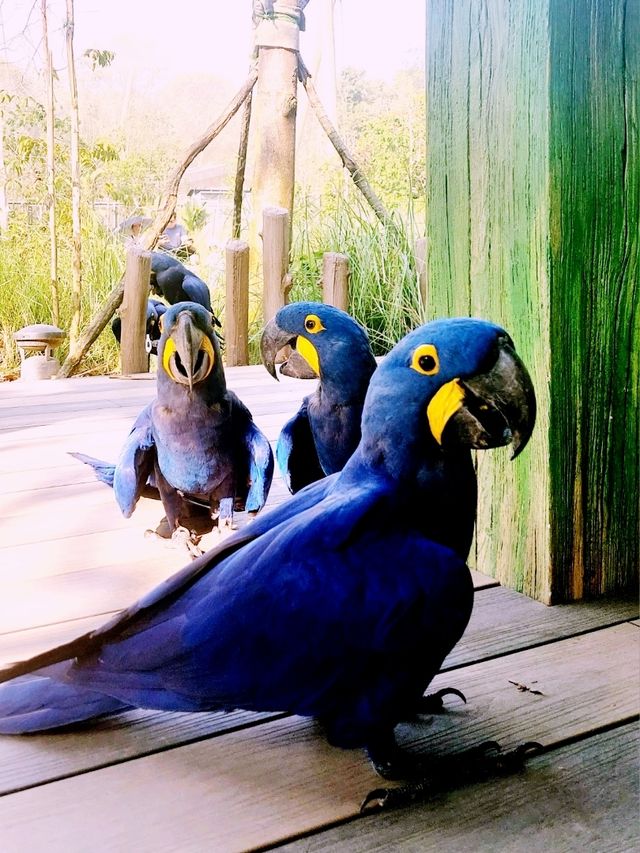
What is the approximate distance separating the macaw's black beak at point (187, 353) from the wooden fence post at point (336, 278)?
2.51 m

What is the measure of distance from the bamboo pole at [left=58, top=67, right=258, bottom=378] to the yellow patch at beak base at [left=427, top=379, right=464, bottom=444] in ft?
11.3

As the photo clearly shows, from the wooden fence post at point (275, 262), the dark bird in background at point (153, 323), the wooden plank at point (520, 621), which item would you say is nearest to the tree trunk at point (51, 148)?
the dark bird in background at point (153, 323)

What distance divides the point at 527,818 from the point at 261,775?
0.25 m

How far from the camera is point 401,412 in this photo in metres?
0.69

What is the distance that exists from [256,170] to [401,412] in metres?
4.01

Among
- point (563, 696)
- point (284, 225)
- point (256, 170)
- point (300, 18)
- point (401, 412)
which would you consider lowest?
point (563, 696)

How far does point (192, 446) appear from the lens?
1.30 meters

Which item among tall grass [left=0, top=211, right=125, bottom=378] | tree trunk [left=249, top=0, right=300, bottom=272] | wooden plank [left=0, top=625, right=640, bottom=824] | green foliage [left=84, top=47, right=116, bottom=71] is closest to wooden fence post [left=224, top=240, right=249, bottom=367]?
tree trunk [left=249, top=0, right=300, bottom=272]

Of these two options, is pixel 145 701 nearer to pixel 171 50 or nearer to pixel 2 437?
pixel 2 437

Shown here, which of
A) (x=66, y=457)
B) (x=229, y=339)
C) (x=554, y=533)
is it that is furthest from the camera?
(x=229, y=339)

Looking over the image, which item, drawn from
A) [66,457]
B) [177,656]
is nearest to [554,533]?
[177,656]

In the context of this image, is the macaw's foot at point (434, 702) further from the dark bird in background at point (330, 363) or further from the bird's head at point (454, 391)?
the dark bird in background at point (330, 363)

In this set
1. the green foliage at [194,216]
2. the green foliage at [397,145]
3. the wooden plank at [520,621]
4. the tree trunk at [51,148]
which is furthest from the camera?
the green foliage at [194,216]

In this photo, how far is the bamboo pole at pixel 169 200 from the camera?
3.85 meters
